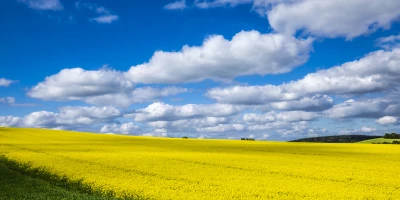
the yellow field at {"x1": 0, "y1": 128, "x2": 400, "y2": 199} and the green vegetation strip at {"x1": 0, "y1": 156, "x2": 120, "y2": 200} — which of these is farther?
the yellow field at {"x1": 0, "y1": 128, "x2": 400, "y2": 199}

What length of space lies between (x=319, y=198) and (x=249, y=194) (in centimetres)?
313

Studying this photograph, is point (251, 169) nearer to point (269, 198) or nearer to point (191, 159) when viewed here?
point (191, 159)

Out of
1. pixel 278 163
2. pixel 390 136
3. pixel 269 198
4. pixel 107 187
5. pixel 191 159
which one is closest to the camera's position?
pixel 269 198

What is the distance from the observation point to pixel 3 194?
63.0ft

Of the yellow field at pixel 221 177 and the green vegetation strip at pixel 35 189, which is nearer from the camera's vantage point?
the green vegetation strip at pixel 35 189

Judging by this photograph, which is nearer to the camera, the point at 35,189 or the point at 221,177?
the point at 35,189

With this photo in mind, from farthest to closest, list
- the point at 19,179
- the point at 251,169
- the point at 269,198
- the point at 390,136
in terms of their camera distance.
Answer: the point at 390,136
the point at 251,169
the point at 19,179
the point at 269,198

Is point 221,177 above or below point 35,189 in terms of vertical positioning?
above

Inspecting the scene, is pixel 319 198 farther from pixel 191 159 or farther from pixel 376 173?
pixel 191 159

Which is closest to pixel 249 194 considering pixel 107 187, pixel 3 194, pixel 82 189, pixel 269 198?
pixel 269 198

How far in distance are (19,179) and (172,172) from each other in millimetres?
9192

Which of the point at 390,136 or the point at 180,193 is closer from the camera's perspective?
the point at 180,193

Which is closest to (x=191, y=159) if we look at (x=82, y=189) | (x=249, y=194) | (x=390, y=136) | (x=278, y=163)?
(x=278, y=163)

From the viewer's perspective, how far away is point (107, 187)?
21484 millimetres
